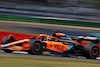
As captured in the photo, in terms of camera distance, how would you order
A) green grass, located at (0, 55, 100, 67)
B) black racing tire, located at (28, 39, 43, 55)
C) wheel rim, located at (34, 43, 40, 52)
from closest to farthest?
green grass, located at (0, 55, 100, 67)
black racing tire, located at (28, 39, 43, 55)
wheel rim, located at (34, 43, 40, 52)

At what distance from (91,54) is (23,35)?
4192 millimetres

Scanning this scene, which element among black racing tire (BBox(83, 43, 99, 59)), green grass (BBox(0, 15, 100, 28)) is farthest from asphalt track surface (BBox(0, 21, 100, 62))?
black racing tire (BBox(83, 43, 99, 59))

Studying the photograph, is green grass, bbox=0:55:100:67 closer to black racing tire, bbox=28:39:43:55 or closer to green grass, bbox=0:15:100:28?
black racing tire, bbox=28:39:43:55

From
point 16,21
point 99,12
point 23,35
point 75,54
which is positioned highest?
point 99,12

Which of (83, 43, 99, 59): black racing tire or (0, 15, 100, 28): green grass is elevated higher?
(0, 15, 100, 28): green grass

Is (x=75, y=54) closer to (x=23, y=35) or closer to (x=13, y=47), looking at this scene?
(x=13, y=47)

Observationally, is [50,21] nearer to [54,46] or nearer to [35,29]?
[35,29]

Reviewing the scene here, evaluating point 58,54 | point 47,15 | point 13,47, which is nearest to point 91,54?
point 58,54

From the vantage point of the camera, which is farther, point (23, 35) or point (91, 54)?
point (23, 35)

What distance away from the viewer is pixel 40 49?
6453mm

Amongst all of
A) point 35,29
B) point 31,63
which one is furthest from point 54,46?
point 35,29

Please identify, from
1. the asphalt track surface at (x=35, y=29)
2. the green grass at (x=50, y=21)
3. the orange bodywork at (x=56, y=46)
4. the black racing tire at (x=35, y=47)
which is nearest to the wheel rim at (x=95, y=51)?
the orange bodywork at (x=56, y=46)

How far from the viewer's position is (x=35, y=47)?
6.34m

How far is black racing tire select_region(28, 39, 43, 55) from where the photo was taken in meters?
6.23
